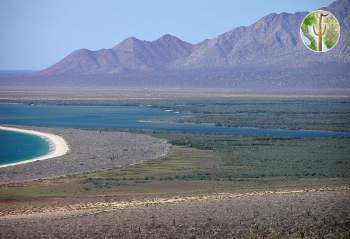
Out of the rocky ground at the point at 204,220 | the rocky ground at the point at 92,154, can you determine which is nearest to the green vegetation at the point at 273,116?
the rocky ground at the point at 92,154

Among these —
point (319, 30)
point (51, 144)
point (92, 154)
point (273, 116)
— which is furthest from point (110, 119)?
point (319, 30)

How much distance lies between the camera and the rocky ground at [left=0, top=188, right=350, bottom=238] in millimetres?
18219

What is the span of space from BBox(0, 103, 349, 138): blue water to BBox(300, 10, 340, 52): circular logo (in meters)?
34.0

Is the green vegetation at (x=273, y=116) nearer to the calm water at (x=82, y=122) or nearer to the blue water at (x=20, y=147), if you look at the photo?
the calm water at (x=82, y=122)

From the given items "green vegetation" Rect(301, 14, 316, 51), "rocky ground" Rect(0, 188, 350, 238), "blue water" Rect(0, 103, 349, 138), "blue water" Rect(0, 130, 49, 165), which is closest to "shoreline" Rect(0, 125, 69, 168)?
"blue water" Rect(0, 130, 49, 165)

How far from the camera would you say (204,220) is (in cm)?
1966

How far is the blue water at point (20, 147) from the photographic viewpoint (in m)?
42.0

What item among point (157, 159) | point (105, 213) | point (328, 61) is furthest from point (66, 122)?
point (328, 61)

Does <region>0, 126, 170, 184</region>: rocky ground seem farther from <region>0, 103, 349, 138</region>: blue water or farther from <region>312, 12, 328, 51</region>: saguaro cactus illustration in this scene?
<region>312, 12, 328, 51</region>: saguaro cactus illustration

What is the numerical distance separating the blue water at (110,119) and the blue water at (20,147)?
10.9m

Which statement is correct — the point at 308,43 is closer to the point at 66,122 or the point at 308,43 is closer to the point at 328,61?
the point at 66,122

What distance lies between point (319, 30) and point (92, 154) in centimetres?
2318

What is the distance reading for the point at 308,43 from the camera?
2191cm

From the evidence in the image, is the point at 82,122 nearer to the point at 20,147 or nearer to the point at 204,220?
the point at 20,147
